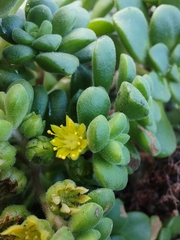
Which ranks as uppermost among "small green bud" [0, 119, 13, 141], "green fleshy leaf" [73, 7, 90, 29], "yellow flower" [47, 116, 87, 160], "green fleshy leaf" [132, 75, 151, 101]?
"green fleshy leaf" [73, 7, 90, 29]

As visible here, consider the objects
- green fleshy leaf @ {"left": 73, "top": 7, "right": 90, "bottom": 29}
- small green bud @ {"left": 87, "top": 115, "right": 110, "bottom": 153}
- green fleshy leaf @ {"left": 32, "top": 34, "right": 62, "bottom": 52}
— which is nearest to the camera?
small green bud @ {"left": 87, "top": 115, "right": 110, "bottom": 153}

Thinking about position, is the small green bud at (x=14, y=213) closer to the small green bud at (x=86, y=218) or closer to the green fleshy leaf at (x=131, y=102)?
the small green bud at (x=86, y=218)

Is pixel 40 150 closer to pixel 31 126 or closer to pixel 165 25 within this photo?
pixel 31 126

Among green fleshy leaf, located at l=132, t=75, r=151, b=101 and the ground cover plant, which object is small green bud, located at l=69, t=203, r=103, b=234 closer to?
the ground cover plant

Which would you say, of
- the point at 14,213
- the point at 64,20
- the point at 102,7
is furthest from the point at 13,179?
the point at 102,7

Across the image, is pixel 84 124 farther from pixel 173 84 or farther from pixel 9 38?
pixel 173 84

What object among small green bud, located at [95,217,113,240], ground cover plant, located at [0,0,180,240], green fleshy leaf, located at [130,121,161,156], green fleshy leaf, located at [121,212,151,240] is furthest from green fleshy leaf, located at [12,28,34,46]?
green fleshy leaf, located at [121,212,151,240]

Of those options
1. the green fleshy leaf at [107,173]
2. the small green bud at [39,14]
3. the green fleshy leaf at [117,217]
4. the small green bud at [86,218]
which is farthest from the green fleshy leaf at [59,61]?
the green fleshy leaf at [117,217]
